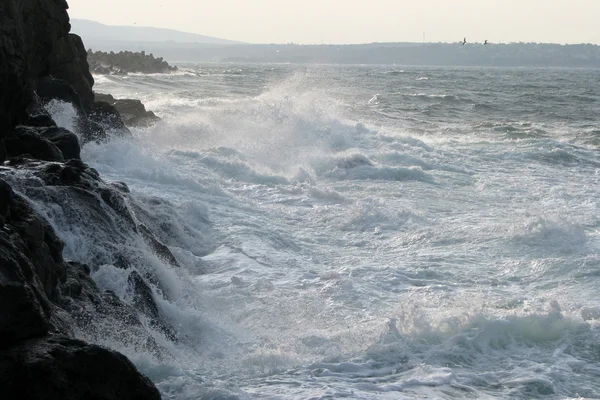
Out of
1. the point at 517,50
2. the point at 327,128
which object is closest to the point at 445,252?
the point at 327,128

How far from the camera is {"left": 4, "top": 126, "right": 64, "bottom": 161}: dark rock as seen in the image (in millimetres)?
9609

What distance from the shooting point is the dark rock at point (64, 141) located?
35.1ft

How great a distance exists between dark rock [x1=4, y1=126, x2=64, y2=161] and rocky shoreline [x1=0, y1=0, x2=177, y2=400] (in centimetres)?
1

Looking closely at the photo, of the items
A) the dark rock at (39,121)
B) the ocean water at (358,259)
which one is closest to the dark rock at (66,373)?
the ocean water at (358,259)

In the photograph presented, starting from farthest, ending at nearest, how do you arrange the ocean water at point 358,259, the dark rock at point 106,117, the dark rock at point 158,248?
the dark rock at point 106,117, the dark rock at point 158,248, the ocean water at point 358,259

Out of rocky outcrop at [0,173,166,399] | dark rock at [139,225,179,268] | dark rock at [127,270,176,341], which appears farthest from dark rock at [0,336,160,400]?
dark rock at [139,225,179,268]

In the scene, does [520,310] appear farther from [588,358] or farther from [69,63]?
[69,63]

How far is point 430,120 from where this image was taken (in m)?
31.1

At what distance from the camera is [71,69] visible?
1803cm

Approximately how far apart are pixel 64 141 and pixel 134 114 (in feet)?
37.3

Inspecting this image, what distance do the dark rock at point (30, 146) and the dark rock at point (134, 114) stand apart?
37.7 feet

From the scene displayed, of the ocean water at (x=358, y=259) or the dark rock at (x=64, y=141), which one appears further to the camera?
the dark rock at (x=64, y=141)

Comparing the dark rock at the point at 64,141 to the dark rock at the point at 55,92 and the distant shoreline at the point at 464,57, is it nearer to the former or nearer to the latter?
the dark rock at the point at 55,92

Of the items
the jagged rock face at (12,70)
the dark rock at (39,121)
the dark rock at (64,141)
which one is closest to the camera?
the jagged rock face at (12,70)
